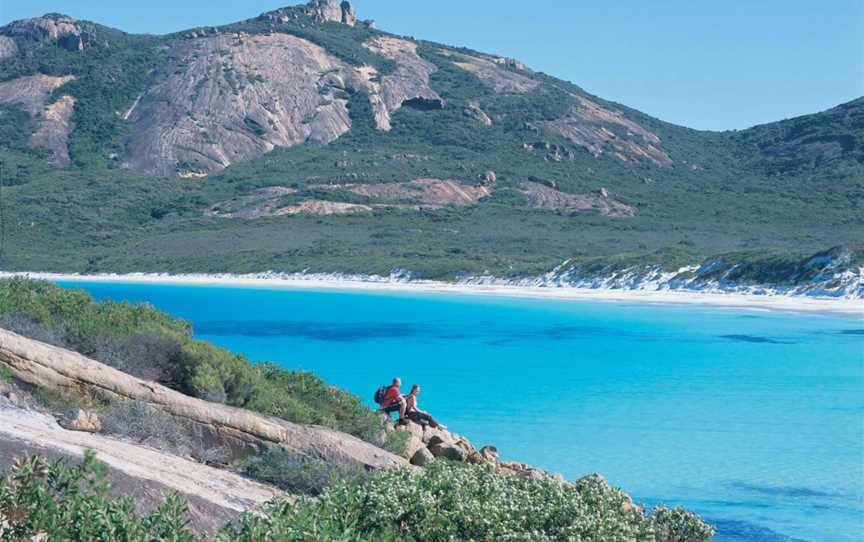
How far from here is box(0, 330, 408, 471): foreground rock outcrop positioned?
880 centimetres

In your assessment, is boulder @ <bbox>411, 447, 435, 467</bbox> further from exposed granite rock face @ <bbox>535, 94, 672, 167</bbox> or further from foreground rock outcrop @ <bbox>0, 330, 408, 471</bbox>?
exposed granite rock face @ <bbox>535, 94, 672, 167</bbox>

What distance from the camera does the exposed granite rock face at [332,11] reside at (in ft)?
487

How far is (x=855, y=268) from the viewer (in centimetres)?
4131

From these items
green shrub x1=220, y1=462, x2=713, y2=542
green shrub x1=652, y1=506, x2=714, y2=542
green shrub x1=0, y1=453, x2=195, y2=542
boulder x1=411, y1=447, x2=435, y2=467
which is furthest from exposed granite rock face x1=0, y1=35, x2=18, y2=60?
green shrub x1=0, y1=453, x2=195, y2=542

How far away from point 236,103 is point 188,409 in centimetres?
10960

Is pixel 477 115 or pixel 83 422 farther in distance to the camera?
pixel 477 115

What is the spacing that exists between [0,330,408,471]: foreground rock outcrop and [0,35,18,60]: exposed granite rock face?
132 meters

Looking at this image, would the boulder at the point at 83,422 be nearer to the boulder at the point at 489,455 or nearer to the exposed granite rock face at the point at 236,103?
the boulder at the point at 489,455

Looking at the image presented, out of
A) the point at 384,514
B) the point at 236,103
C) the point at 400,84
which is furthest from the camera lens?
the point at 400,84

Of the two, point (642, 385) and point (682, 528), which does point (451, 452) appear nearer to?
point (682, 528)

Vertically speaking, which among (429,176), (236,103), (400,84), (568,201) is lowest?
(568,201)

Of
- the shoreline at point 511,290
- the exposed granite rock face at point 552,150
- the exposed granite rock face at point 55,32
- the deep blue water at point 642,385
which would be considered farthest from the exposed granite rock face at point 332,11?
the deep blue water at point 642,385

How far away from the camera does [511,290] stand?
52.9m

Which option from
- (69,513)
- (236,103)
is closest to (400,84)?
(236,103)
